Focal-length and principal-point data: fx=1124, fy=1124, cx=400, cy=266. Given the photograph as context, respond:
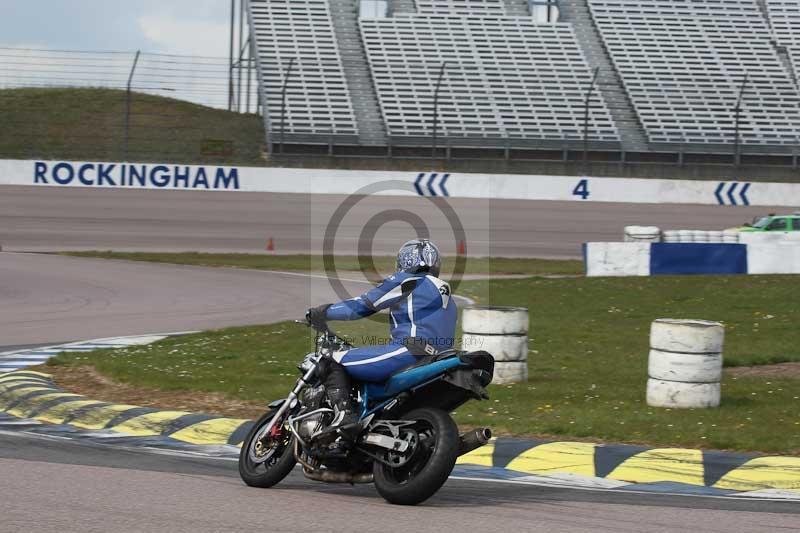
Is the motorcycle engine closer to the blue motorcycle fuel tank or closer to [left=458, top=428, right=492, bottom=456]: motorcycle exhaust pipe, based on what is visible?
the blue motorcycle fuel tank

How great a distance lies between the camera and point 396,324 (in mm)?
6910

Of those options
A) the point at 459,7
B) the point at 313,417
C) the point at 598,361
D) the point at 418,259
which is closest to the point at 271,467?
the point at 313,417

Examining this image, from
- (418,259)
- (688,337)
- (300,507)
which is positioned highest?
(418,259)

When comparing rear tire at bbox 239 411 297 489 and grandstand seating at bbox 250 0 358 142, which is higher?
grandstand seating at bbox 250 0 358 142

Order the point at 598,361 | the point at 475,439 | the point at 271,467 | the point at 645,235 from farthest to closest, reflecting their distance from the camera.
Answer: the point at 645,235, the point at 598,361, the point at 271,467, the point at 475,439

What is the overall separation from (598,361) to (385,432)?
6.51 metres

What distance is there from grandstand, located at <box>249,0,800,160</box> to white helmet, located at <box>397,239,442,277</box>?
3185cm

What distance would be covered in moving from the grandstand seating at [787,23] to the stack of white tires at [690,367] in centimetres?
4170

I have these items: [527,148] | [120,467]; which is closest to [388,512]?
[120,467]

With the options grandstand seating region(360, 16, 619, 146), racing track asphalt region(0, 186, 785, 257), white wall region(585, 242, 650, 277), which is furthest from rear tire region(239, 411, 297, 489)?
grandstand seating region(360, 16, 619, 146)

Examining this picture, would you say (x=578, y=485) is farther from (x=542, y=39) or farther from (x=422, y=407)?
(x=542, y=39)

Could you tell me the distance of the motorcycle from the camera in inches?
251

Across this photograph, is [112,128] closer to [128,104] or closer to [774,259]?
[128,104]

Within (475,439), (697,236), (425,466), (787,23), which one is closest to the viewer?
(425,466)
